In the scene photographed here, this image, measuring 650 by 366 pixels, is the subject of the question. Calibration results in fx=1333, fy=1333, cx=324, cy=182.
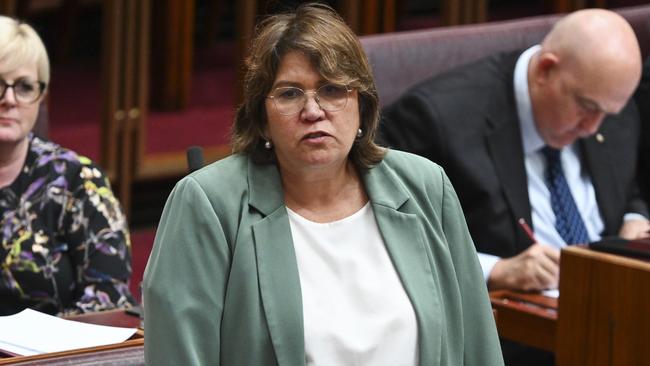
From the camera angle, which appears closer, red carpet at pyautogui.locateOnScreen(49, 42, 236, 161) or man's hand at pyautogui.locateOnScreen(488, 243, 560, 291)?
man's hand at pyautogui.locateOnScreen(488, 243, 560, 291)

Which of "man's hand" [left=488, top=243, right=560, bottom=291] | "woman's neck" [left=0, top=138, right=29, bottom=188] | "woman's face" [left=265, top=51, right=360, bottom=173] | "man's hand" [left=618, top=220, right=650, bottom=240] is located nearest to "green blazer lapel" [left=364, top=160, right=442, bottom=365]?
"woman's face" [left=265, top=51, right=360, bottom=173]

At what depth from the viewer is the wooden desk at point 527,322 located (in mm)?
3248

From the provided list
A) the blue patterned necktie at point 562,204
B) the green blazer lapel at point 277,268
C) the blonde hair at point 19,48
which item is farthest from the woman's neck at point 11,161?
the blue patterned necktie at point 562,204

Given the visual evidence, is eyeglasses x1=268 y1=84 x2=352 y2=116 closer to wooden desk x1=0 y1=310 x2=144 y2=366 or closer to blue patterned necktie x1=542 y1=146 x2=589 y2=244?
wooden desk x1=0 y1=310 x2=144 y2=366

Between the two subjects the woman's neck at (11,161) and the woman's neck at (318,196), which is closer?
the woman's neck at (318,196)

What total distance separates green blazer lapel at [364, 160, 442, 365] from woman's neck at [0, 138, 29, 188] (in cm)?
117

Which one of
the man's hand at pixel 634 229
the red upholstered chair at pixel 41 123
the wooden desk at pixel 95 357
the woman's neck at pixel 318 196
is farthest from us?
the man's hand at pixel 634 229

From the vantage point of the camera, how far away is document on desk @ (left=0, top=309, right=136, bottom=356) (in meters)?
2.58

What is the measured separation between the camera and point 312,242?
7.57 ft

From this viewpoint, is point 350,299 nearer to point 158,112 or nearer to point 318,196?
point 318,196

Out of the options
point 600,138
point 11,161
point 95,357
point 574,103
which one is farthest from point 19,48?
point 600,138

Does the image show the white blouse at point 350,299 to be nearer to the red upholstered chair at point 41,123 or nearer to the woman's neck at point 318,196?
the woman's neck at point 318,196

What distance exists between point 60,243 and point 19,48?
1.57ft

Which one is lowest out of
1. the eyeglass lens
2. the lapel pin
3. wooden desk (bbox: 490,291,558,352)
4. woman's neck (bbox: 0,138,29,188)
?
wooden desk (bbox: 490,291,558,352)
